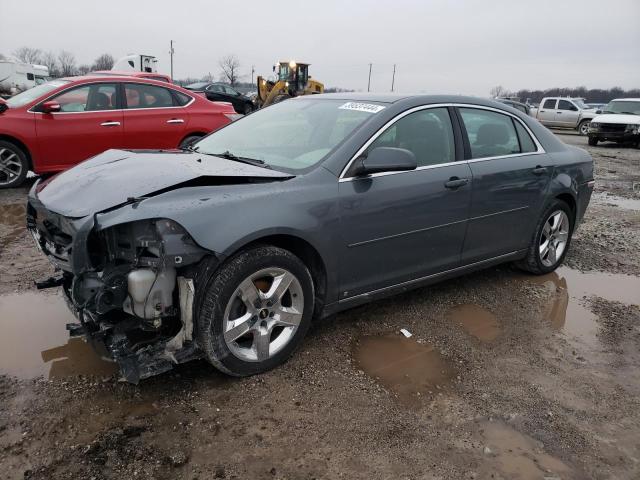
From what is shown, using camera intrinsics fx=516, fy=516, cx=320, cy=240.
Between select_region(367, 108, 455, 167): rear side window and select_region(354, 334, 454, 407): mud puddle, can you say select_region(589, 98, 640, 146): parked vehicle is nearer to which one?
select_region(367, 108, 455, 167): rear side window

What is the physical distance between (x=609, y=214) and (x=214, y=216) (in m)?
7.10

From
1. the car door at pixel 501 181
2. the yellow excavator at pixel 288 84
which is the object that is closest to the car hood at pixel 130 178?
the car door at pixel 501 181

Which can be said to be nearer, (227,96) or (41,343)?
(41,343)

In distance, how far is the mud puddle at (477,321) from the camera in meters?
3.76

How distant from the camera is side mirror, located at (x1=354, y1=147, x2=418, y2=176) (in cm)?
318

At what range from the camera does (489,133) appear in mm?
4242

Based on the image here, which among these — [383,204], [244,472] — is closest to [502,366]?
[383,204]

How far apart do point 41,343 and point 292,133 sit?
7.20 ft

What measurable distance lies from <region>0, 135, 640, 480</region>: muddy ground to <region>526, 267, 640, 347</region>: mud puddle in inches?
1.1

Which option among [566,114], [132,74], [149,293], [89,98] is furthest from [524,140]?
[566,114]

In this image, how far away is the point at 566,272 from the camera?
17.1ft

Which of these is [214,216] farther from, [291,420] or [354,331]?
[354,331]

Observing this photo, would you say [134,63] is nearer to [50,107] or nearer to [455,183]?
[50,107]

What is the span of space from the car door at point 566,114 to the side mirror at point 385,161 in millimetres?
25333
